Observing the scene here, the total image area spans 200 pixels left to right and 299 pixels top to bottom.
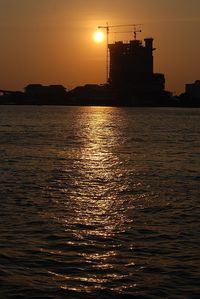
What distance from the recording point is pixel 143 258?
1482 cm

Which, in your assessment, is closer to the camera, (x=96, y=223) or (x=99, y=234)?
(x=99, y=234)

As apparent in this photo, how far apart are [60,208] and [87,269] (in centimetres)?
740

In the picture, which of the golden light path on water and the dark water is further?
the golden light path on water

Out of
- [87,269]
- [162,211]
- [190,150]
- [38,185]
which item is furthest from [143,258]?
[190,150]

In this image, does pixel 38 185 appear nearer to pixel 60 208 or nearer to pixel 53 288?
pixel 60 208

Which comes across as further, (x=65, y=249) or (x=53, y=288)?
(x=65, y=249)

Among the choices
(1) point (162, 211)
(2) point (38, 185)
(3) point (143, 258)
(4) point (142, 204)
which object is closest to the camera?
(3) point (143, 258)

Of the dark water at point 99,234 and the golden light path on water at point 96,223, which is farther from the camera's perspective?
the golden light path on water at point 96,223

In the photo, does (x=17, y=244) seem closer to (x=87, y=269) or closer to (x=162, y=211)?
(x=87, y=269)

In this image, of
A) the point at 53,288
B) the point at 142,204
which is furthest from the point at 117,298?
the point at 142,204

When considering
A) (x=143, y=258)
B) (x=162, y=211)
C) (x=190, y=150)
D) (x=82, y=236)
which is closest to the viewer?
(x=143, y=258)

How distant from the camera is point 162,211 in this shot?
2091cm

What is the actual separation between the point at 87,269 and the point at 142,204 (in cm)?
872

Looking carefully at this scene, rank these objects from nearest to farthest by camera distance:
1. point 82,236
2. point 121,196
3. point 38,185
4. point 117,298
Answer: point 117,298 < point 82,236 < point 121,196 < point 38,185
